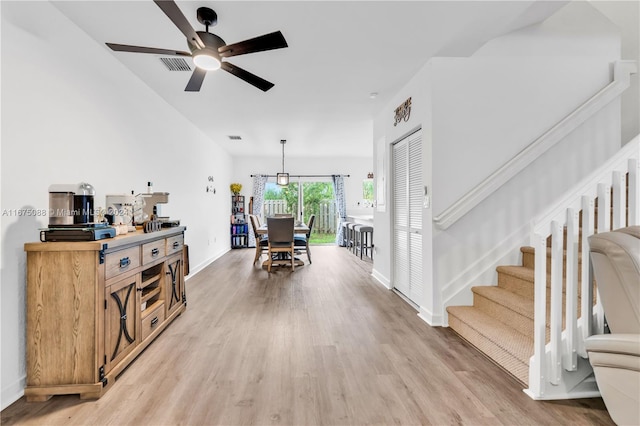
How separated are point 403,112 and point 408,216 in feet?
4.05

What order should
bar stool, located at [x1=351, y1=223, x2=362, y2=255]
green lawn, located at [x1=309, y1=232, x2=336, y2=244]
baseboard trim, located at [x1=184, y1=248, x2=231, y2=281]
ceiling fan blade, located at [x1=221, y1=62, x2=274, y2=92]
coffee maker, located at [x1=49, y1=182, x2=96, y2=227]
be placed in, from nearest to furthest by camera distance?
coffee maker, located at [x1=49, y1=182, x2=96, y2=227], ceiling fan blade, located at [x1=221, y1=62, x2=274, y2=92], baseboard trim, located at [x1=184, y1=248, x2=231, y2=281], bar stool, located at [x1=351, y1=223, x2=362, y2=255], green lawn, located at [x1=309, y1=232, x2=336, y2=244]

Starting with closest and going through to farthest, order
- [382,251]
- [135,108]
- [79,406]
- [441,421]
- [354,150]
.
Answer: [441,421], [79,406], [135,108], [382,251], [354,150]

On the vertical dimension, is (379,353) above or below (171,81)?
below

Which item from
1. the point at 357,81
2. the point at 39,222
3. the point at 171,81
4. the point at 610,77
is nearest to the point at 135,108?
the point at 171,81

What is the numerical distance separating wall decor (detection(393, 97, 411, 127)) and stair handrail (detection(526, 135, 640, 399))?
204cm

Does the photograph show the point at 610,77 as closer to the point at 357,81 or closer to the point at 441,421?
the point at 357,81

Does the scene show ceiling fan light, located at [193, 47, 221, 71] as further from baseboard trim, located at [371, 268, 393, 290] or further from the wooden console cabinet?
baseboard trim, located at [371, 268, 393, 290]

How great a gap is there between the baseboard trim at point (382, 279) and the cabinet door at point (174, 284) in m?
2.56

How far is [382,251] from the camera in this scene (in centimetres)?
450

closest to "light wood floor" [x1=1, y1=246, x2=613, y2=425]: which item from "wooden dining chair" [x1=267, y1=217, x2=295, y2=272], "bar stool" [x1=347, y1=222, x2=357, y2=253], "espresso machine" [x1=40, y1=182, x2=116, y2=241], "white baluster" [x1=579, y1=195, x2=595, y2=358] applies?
"white baluster" [x1=579, y1=195, x2=595, y2=358]

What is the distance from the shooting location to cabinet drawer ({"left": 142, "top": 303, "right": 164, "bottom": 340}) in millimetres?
2388

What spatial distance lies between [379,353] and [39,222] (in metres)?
2.53

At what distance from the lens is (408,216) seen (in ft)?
12.0

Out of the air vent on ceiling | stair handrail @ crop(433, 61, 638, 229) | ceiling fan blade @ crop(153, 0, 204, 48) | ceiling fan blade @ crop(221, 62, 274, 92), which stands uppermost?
the air vent on ceiling
